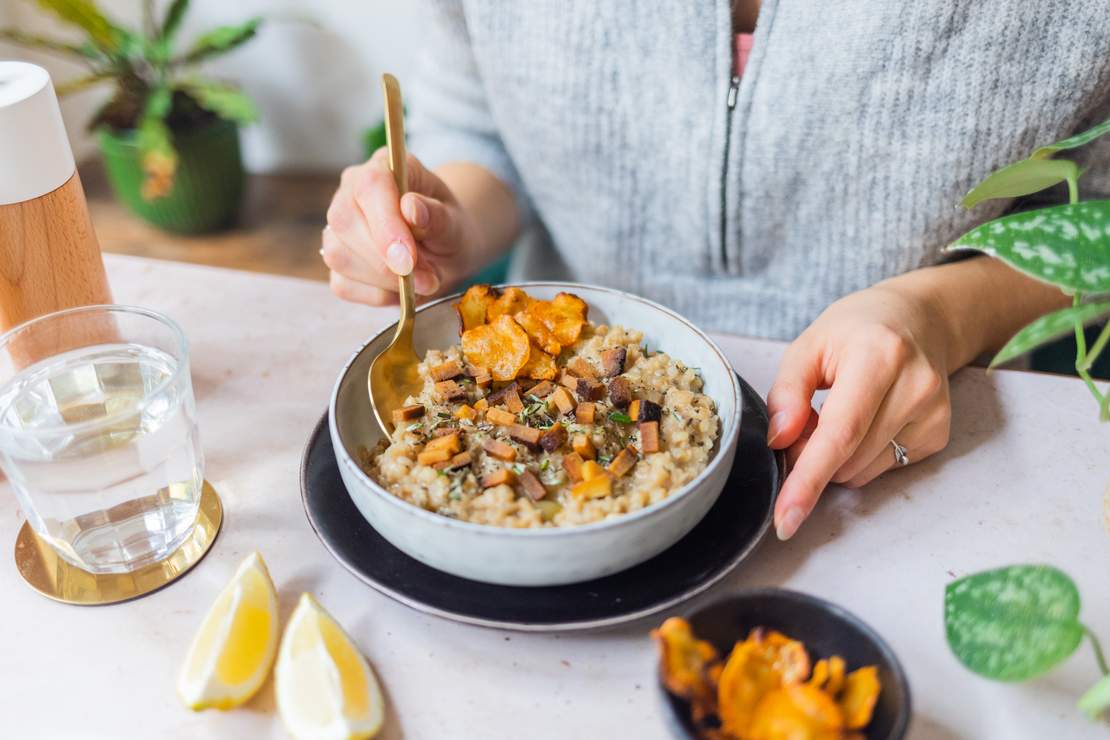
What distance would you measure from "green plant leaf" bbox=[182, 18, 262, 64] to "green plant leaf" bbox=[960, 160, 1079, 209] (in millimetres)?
2754

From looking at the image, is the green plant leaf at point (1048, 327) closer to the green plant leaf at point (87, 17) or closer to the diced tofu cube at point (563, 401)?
the diced tofu cube at point (563, 401)

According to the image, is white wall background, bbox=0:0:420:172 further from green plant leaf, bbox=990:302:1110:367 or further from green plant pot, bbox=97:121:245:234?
green plant leaf, bbox=990:302:1110:367

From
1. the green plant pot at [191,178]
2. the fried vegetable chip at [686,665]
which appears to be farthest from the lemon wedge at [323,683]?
the green plant pot at [191,178]

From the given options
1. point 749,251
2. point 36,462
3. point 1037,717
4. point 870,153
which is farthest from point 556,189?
point 1037,717

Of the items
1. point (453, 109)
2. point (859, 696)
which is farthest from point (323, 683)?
point (453, 109)

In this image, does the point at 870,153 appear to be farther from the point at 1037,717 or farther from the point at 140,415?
the point at 140,415

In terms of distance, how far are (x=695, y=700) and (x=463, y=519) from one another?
0.28m

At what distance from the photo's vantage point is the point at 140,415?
0.86 metres

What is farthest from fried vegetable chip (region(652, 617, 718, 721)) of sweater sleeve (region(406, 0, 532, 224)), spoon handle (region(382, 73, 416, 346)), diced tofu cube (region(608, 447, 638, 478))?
sweater sleeve (region(406, 0, 532, 224))

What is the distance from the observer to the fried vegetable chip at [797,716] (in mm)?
651

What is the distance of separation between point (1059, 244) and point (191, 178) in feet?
9.83

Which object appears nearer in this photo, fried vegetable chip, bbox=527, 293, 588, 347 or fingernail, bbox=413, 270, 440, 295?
fried vegetable chip, bbox=527, 293, 588, 347

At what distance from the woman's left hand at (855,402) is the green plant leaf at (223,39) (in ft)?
8.42

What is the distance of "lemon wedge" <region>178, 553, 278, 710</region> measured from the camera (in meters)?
0.76
